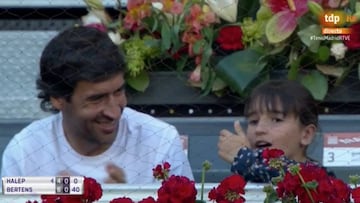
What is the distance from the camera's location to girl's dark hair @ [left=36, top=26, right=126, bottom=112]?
3035 millimetres

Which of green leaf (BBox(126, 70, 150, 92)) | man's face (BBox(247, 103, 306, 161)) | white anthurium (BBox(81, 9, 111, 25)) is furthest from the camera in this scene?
white anthurium (BBox(81, 9, 111, 25))

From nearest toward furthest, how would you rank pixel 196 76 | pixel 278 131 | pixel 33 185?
pixel 33 185, pixel 278 131, pixel 196 76

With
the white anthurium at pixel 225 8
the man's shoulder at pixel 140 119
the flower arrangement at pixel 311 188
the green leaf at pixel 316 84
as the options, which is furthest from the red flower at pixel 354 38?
the flower arrangement at pixel 311 188

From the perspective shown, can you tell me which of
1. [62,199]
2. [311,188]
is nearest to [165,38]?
[62,199]

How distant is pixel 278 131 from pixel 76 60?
61 centimetres

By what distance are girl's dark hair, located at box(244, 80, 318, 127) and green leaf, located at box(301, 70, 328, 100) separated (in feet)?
0.34

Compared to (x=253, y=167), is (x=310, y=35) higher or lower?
higher

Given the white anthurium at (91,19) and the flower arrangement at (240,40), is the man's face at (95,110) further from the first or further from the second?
the white anthurium at (91,19)

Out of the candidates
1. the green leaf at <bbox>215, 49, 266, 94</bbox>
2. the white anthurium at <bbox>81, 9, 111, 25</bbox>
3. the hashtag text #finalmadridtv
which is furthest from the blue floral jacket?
the white anthurium at <bbox>81, 9, 111, 25</bbox>

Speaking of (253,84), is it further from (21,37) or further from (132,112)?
(21,37)

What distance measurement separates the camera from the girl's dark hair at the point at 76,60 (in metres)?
3.04

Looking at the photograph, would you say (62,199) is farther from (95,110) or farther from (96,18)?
(96,18)

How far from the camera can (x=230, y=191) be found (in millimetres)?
2217

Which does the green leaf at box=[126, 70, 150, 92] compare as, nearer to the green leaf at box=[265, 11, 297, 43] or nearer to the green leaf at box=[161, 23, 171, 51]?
the green leaf at box=[161, 23, 171, 51]
